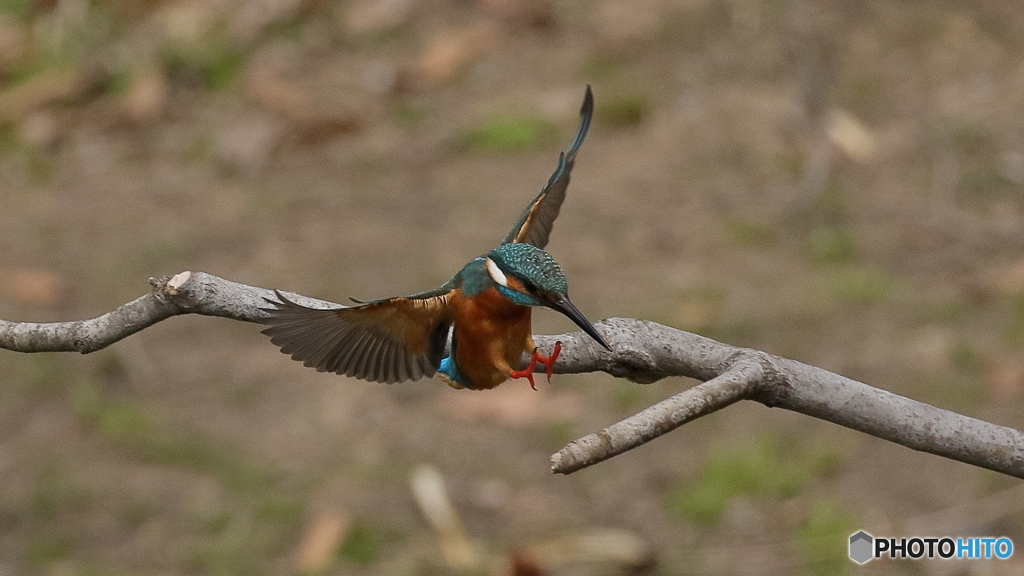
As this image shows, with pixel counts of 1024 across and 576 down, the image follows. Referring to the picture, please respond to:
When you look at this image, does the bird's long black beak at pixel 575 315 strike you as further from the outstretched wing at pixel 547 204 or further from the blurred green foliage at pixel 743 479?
the blurred green foliage at pixel 743 479

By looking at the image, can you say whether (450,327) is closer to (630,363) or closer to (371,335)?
(371,335)

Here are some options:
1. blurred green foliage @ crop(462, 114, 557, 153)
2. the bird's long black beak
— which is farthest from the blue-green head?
blurred green foliage @ crop(462, 114, 557, 153)

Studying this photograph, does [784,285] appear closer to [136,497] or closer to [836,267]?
[836,267]

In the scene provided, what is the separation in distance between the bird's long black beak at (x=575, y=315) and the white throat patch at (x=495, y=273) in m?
0.12

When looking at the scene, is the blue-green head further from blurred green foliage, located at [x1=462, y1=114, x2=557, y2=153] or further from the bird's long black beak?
blurred green foliage, located at [x1=462, y1=114, x2=557, y2=153]

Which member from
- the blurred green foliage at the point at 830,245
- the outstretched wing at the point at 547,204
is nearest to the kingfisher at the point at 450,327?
the outstretched wing at the point at 547,204

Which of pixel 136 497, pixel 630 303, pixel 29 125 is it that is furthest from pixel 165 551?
pixel 29 125

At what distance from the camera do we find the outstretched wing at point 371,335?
7.88 ft

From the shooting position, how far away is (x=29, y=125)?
8148mm

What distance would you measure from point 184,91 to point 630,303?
3.92 metres

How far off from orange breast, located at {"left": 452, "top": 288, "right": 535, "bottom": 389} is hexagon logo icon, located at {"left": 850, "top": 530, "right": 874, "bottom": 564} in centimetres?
242

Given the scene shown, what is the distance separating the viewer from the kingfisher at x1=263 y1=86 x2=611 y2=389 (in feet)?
7.92

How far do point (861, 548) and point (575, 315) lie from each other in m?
2.65

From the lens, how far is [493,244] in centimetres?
663
